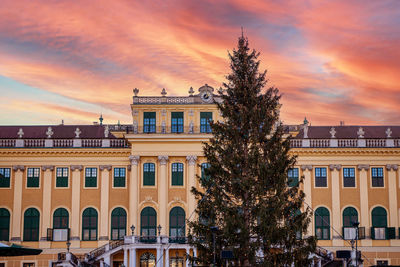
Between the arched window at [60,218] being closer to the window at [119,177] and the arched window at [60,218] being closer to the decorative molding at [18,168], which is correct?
the decorative molding at [18,168]

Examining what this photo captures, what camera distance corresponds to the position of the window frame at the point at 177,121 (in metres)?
61.8

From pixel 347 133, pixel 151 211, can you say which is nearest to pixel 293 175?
pixel 347 133

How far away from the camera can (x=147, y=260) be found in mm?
59969

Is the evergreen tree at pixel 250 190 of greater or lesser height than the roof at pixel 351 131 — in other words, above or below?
below

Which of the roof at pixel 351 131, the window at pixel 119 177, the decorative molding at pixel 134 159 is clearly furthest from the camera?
the roof at pixel 351 131

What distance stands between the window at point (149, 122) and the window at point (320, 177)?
1614cm

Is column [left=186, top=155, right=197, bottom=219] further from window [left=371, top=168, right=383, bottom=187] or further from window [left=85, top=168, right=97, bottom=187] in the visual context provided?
window [left=371, top=168, right=383, bottom=187]

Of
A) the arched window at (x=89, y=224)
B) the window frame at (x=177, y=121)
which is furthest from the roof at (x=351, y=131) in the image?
the arched window at (x=89, y=224)

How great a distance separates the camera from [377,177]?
206 ft

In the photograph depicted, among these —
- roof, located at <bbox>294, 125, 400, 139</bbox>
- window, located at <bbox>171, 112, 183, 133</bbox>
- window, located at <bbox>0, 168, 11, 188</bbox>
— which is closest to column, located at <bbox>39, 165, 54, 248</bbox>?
window, located at <bbox>0, 168, 11, 188</bbox>

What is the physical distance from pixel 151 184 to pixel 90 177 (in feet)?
19.7

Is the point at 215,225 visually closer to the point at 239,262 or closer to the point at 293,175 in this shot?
the point at 239,262

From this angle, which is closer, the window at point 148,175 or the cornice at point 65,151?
the window at point 148,175

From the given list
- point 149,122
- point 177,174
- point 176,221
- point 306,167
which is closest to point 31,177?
point 149,122
